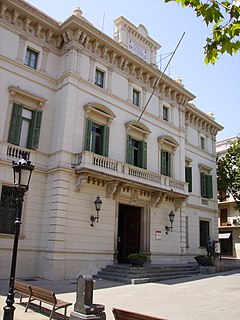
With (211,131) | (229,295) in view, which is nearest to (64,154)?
(229,295)

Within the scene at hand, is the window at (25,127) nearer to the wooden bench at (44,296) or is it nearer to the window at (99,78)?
the window at (99,78)

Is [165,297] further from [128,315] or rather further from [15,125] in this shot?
[15,125]

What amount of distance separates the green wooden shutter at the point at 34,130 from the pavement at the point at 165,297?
21.5 ft

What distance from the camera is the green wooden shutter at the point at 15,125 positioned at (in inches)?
627

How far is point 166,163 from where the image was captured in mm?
23359

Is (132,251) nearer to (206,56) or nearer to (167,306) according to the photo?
(167,306)

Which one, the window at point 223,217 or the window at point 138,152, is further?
the window at point 223,217

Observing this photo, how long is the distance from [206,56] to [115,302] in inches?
323

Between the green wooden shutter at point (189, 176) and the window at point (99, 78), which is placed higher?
the window at point (99, 78)

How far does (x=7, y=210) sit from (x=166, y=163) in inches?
473

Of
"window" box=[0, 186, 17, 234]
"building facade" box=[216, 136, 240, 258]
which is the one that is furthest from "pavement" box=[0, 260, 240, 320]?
"building facade" box=[216, 136, 240, 258]

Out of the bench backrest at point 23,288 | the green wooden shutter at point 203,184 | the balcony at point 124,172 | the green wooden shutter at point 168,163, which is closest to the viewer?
the bench backrest at point 23,288

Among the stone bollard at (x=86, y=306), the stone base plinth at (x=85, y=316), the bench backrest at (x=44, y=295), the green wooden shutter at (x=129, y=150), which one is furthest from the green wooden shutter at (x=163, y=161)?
the stone base plinth at (x=85, y=316)

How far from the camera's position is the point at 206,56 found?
5.79 metres
